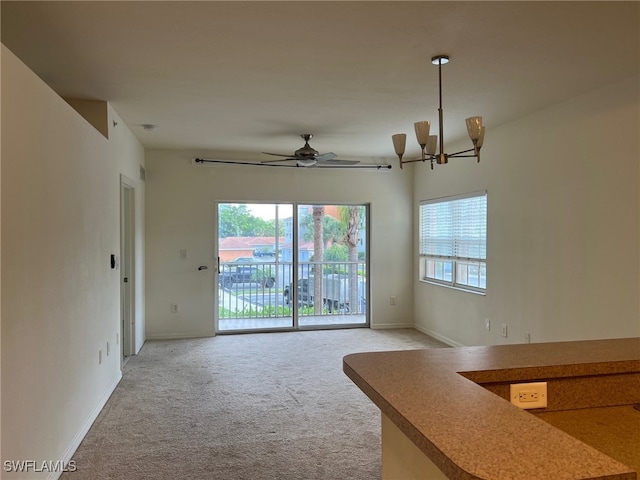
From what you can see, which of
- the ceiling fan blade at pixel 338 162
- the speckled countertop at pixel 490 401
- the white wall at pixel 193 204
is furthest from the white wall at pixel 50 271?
the ceiling fan blade at pixel 338 162

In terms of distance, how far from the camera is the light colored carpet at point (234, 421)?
263 cm

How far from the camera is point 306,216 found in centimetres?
642

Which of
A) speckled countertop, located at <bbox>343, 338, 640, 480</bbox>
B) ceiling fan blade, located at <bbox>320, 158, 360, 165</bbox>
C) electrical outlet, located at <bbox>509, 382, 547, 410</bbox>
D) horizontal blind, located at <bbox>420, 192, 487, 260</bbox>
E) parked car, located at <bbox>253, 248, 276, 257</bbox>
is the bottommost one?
electrical outlet, located at <bbox>509, 382, 547, 410</bbox>

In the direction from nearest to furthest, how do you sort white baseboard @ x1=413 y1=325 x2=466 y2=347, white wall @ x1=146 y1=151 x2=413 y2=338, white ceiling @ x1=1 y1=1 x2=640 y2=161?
white ceiling @ x1=1 y1=1 x2=640 y2=161 → white baseboard @ x1=413 y1=325 x2=466 y2=347 → white wall @ x1=146 y1=151 x2=413 y2=338

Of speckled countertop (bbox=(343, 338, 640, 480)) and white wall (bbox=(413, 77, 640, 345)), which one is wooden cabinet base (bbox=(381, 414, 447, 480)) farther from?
white wall (bbox=(413, 77, 640, 345))

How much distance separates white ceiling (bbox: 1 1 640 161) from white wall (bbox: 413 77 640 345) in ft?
0.84

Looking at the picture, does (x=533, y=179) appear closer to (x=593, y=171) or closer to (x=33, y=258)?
(x=593, y=171)

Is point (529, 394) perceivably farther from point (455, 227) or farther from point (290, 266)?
point (290, 266)

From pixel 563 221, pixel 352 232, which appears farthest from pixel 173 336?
pixel 563 221

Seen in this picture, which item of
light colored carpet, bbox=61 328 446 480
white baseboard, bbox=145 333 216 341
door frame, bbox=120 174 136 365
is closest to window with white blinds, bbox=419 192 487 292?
light colored carpet, bbox=61 328 446 480

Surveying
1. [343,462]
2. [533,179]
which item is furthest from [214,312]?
[533,179]

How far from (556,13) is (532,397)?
187cm

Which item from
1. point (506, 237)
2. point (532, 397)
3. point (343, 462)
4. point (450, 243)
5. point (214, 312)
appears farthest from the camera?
point (214, 312)

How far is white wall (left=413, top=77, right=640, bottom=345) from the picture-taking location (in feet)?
10.4
